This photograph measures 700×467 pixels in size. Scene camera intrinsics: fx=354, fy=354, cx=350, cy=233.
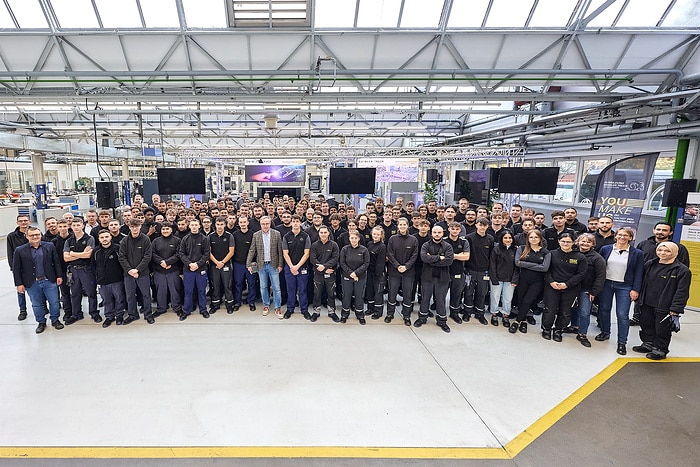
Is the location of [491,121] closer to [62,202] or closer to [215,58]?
[215,58]

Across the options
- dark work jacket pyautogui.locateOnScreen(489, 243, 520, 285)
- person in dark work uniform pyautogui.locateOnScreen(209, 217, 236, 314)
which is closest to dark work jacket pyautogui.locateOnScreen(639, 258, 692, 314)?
dark work jacket pyautogui.locateOnScreen(489, 243, 520, 285)

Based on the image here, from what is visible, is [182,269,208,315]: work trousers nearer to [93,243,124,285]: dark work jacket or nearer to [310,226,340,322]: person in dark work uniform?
Result: [93,243,124,285]: dark work jacket

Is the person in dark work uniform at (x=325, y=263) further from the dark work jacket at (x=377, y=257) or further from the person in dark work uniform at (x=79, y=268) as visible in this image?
the person in dark work uniform at (x=79, y=268)

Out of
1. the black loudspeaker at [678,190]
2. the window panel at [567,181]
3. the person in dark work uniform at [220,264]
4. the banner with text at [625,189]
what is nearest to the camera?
the person in dark work uniform at [220,264]

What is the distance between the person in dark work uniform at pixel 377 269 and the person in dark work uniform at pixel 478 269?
1.32 metres

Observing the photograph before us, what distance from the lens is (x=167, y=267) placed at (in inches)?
207

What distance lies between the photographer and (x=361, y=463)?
2.82m

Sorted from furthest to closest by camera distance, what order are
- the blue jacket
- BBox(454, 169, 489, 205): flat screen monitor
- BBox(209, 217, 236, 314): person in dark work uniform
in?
BBox(454, 169, 489, 205): flat screen monitor → BBox(209, 217, 236, 314): person in dark work uniform → the blue jacket

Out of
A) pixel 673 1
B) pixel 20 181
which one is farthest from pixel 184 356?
pixel 20 181

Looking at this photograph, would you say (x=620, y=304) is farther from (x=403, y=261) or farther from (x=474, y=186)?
(x=474, y=186)

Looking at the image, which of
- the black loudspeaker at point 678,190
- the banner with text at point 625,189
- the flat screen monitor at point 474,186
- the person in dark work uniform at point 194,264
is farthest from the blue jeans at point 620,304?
the flat screen monitor at point 474,186

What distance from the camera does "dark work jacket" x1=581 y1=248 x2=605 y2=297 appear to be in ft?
15.4

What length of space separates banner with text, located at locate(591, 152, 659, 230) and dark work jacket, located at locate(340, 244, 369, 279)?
7382 mm

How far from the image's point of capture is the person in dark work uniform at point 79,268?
5.01m
